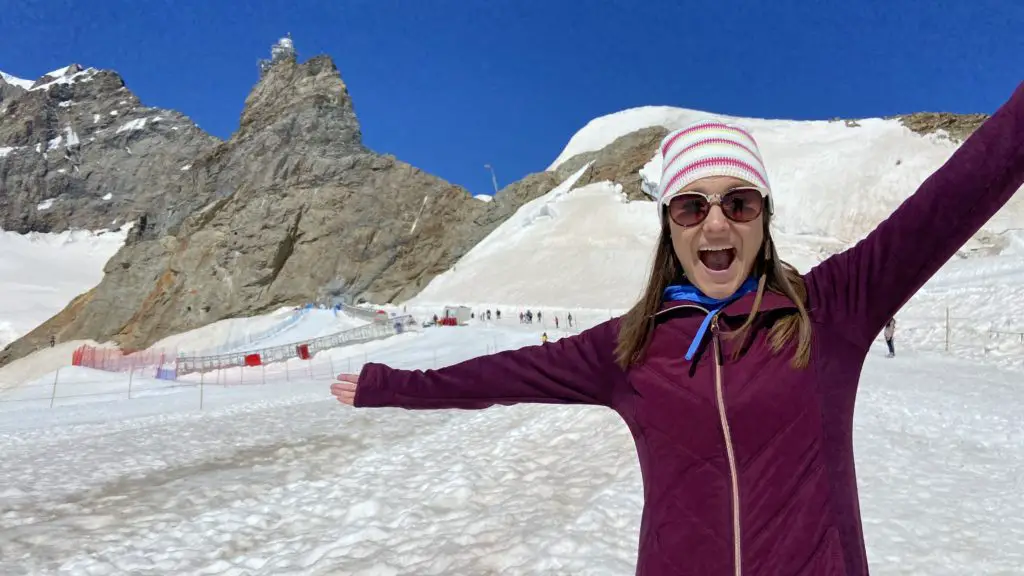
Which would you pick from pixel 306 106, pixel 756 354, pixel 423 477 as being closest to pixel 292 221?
pixel 306 106

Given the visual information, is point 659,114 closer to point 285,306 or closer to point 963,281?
point 285,306

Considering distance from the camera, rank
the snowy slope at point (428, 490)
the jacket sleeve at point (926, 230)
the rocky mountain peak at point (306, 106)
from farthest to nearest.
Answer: the rocky mountain peak at point (306, 106) < the snowy slope at point (428, 490) < the jacket sleeve at point (926, 230)

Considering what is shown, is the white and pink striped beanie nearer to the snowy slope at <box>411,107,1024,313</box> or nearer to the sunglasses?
the sunglasses

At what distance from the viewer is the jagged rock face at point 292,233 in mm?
66062

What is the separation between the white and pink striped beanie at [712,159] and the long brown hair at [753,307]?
13cm

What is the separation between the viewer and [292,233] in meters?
68.4

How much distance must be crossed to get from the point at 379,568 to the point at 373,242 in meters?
64.6

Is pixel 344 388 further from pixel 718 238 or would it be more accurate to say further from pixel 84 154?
pixel 84 154

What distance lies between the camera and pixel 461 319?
43344mm

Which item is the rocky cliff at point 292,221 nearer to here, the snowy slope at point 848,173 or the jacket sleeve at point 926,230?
the snowy slope at point 848,173

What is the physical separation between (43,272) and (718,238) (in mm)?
142416

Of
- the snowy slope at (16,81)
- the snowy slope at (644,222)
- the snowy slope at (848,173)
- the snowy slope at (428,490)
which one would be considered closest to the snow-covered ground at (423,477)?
the snowy slope at (428,490)

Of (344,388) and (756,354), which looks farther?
(344,388)

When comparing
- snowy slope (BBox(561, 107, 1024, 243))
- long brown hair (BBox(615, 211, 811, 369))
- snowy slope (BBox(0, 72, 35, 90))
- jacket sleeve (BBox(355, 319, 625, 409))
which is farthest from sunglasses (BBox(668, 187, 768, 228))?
snowy slope (BBox(0, 72, 35, 90))
